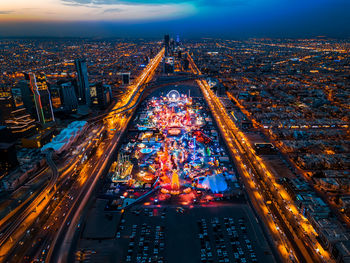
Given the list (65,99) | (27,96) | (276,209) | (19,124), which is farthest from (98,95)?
(276,209)

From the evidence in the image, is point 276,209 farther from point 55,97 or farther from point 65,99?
point 55,97

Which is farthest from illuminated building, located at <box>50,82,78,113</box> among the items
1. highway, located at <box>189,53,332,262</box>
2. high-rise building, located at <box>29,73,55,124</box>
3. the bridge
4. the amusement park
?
highway, located at <box>189,53,332,262</box>

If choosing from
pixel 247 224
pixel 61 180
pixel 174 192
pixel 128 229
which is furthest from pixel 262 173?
pixel 61 180

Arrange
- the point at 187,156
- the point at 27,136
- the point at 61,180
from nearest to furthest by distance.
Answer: the point at 61,180
the point at 187,156
the point at 27,136

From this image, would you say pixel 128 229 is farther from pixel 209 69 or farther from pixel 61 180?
pixel 209 69

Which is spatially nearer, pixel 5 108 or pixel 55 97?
pixel 5 108
